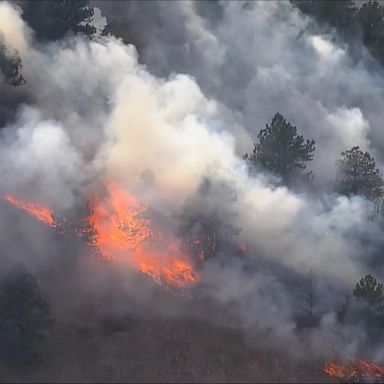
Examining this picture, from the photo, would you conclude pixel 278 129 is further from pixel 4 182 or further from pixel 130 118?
pixel 4 182

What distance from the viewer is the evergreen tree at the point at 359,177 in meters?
46.9

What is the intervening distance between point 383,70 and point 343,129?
9277 mm

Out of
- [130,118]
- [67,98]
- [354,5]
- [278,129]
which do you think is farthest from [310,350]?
[354,5]

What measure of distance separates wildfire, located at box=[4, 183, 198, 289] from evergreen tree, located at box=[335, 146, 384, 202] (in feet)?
41.2

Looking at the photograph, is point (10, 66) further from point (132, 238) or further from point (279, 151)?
point (279, 151)

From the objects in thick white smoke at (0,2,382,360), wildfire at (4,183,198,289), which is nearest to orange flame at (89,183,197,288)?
wildfire at (4,183,198,289)

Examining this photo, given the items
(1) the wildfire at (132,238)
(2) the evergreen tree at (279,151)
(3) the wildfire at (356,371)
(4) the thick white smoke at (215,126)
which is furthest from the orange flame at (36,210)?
(3) the wildfire at (356,371)

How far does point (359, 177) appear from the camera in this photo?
4750cm

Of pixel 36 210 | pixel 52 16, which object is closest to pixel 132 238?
pixel 36 210

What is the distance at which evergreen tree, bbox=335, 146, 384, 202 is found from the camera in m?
46.9

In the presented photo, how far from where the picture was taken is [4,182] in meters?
46.5

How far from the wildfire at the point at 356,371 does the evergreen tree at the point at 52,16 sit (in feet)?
109

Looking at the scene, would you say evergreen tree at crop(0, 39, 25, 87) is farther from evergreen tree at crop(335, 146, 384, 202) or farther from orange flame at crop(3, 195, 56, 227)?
evergreen tree at crop(335, 146, 384, 202)

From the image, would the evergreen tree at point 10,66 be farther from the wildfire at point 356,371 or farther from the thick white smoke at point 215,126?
the wildfire at point 356,371
